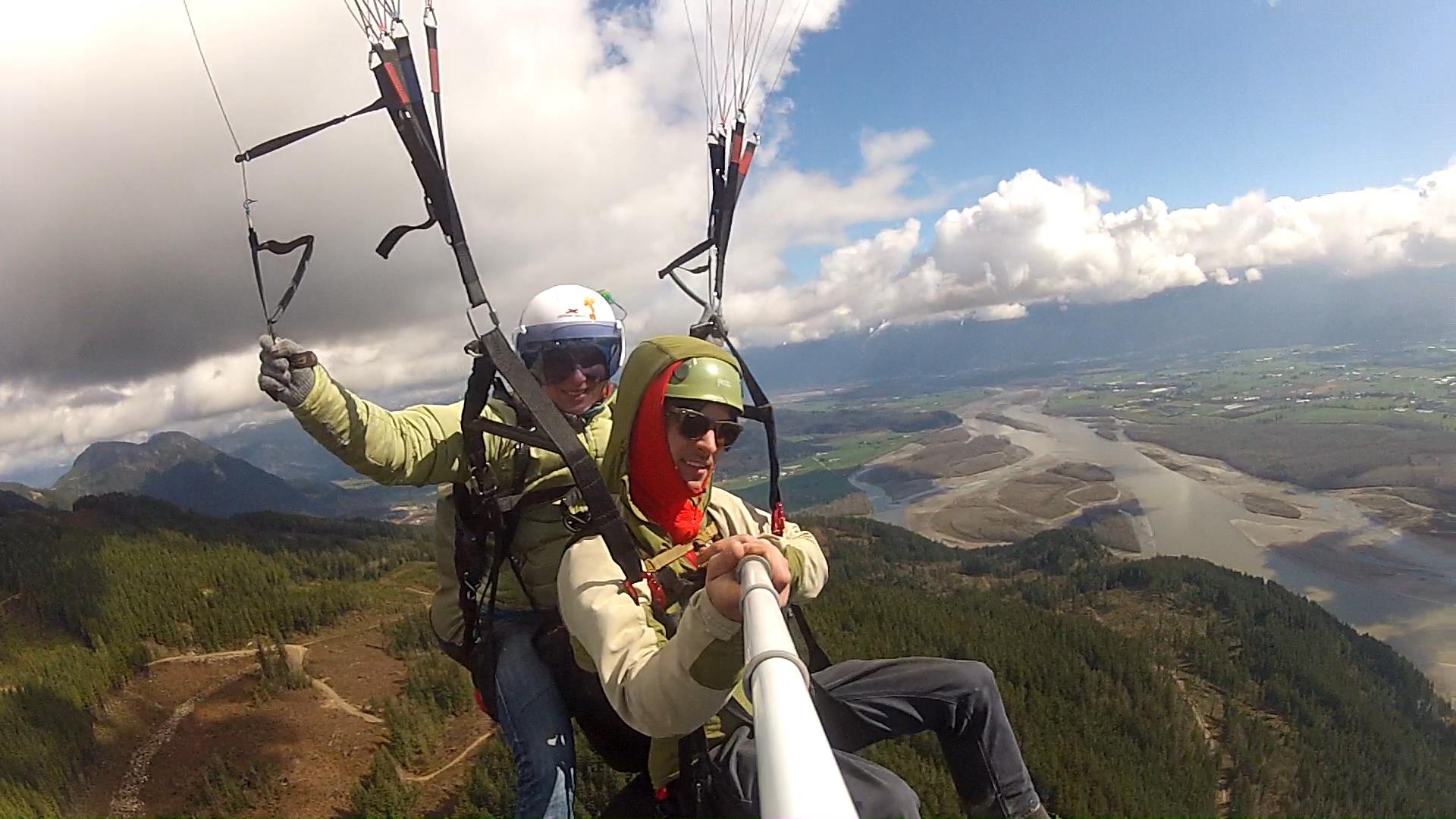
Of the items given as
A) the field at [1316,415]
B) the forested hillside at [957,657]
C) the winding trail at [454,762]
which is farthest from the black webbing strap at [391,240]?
the field at [1316,415]

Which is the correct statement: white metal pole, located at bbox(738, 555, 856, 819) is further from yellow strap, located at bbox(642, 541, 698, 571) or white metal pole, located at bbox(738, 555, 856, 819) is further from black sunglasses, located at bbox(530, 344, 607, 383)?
black sunglasses, located at bbox(530, 344, 607, 383)

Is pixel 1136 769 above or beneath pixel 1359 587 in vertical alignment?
above

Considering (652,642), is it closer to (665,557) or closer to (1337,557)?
(665,557)

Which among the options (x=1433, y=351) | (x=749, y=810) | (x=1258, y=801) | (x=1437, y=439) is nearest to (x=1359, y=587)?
(x=1258, y=801)

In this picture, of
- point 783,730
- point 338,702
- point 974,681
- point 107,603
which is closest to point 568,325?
point 974,681

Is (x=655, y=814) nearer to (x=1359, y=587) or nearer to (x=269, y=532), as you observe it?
(x=269, y=532)

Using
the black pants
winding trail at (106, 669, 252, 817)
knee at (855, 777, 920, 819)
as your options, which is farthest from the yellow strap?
winding trail at (106, 669, 252, 817)
